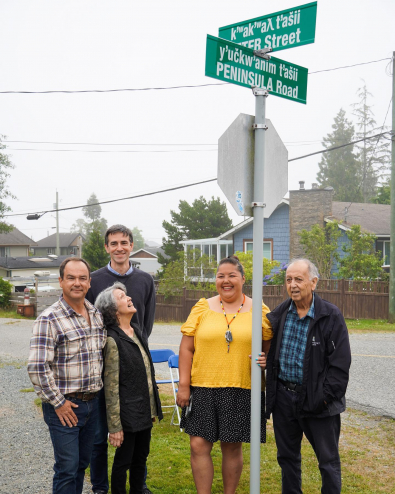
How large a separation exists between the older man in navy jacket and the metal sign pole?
476 mm

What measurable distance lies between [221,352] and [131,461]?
1.11 m

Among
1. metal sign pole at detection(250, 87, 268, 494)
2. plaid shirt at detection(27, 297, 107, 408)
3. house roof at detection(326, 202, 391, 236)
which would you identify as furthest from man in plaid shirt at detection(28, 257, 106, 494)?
house roof at detection(326, 202, 391, 236)

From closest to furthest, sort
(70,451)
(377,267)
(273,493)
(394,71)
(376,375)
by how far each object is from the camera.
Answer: (70,451)
(273,493)
(376,375)
(394,71)
(377,267)

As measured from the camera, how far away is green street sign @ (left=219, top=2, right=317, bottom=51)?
3.31 metres

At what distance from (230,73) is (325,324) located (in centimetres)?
177

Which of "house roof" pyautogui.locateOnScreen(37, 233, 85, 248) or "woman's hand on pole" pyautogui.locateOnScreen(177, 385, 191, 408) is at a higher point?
"house roof" pyautogui.locateOnScreen(37, 233, 85, 248)

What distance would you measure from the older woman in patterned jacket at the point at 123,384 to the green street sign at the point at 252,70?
1747 millimetres

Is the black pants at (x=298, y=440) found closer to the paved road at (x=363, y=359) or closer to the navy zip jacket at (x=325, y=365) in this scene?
the navy zip jacket at (x=325, y=365)

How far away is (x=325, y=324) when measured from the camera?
370 cm

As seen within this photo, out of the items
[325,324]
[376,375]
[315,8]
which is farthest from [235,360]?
[376,375]

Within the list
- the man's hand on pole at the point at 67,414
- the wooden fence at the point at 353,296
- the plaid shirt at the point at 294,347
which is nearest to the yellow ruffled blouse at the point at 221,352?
the plaid shirt at the point at 294,347

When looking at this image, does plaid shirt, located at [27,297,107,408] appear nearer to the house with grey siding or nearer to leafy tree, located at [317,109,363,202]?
the house with grey siding

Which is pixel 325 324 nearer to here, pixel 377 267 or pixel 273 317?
pixel 273 317

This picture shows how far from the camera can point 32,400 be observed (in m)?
8.10
